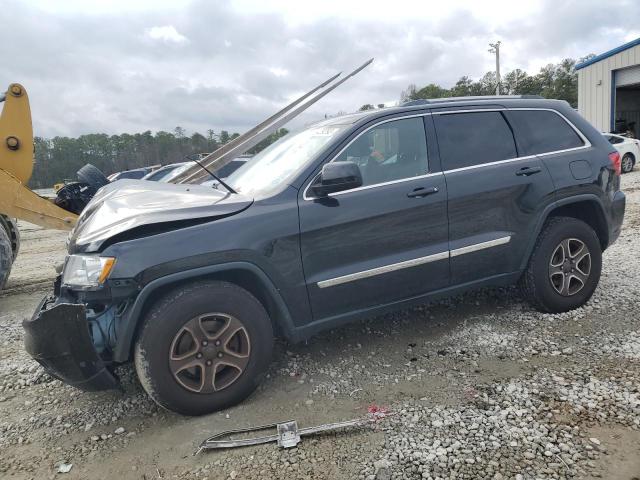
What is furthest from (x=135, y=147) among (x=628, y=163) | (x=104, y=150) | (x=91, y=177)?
(x=628, y=163)

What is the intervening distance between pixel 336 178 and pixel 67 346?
6.16ft

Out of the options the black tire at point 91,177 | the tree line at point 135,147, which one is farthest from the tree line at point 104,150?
the black tire at point 91,177

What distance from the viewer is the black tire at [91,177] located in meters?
7.20

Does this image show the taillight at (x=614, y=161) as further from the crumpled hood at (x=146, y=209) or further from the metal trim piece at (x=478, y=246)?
the crumpled hood at (x=146, y=209)

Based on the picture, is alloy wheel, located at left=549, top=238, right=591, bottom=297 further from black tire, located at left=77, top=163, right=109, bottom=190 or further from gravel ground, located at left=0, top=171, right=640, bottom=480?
black tire, located at left=77, top=163, right=109, bottom=190

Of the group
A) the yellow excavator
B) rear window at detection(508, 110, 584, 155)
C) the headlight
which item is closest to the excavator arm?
the yellow excavator

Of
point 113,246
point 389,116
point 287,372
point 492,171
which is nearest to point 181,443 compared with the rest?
point 287,372

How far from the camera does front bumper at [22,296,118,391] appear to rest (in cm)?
265

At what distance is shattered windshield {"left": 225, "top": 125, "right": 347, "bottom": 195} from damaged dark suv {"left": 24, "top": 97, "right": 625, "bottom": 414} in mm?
20

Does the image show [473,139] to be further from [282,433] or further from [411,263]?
[282,433]

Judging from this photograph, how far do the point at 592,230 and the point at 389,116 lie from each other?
2133 mm

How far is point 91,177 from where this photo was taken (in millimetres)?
7238

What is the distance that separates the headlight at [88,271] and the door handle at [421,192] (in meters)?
2.04

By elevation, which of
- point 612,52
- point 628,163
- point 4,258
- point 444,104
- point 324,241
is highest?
point 612,52
